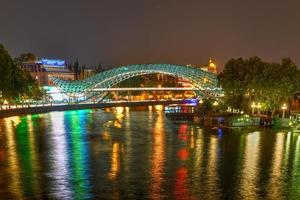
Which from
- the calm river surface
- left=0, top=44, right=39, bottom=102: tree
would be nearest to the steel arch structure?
left=0, top=44, right=39, bottom=102: tree

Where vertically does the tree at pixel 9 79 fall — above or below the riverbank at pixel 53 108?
above

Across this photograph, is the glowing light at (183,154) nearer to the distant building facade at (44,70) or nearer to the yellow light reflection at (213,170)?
the yellow light reflection at (213,170)

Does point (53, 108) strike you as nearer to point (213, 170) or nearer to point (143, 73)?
point (143, 73)

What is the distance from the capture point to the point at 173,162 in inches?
1146

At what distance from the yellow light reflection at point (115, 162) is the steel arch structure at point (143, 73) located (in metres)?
64.9

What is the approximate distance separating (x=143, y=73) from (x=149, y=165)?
8279 centimetres

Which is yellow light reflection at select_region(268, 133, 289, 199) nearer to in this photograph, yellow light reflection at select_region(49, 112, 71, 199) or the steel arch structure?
yellow light reflection at select_region(49, 112, 71, 199)

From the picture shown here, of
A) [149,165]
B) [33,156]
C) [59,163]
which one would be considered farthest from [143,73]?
[149,165]

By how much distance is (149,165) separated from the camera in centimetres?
2806

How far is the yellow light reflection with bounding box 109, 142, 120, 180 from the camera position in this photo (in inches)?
1001

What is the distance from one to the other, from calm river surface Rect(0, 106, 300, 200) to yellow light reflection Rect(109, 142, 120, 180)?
6cm

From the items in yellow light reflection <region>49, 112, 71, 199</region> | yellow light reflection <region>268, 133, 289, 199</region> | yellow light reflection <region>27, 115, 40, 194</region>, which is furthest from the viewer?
yellow light reflection <region>27, 115, 40, 194</region>

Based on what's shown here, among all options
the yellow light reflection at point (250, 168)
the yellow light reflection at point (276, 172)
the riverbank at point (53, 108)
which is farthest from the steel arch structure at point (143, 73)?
the yellow light reflection at point (276, 172)

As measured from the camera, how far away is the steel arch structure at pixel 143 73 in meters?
104
